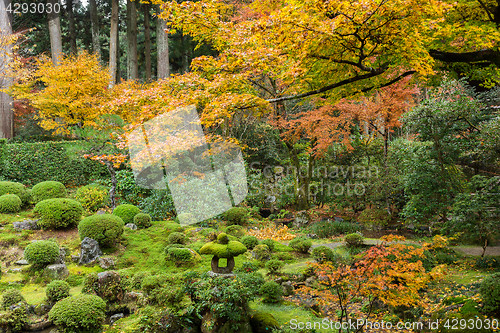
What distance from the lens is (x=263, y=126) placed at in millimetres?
13266

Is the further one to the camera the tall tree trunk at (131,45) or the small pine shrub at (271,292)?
the tall tree trunk at (131,45)

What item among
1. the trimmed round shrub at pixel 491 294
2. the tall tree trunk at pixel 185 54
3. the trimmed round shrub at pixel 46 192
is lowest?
the trimmed round shrub at pixel 491 294

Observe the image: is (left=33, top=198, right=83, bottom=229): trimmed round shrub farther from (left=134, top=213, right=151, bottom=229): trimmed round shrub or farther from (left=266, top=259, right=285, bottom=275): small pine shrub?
(left=266, top=259, right=285, bottom=275): small pine shrub

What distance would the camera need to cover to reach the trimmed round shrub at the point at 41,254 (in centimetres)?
565

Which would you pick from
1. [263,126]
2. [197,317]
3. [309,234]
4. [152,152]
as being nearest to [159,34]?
[263,126]

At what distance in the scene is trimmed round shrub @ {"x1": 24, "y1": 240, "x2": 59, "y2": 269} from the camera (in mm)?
5652

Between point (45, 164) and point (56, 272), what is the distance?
21.8 ft

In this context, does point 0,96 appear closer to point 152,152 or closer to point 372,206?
point 152,152

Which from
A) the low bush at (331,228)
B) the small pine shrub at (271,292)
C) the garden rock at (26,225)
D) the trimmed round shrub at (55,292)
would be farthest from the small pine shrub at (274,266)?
the garden rock at (26,225)

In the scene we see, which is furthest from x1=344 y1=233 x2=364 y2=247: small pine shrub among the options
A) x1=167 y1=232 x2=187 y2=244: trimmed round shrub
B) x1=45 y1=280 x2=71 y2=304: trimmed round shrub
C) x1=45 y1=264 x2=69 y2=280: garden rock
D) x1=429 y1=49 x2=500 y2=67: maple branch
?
x1=45 y1=264 x2=69 y2=280: garden rock

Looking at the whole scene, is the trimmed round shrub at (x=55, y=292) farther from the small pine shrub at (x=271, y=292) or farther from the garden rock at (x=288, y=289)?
the garden rock at (x=288, y=289)

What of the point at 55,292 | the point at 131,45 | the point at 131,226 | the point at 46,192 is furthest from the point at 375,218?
the point at 131,45

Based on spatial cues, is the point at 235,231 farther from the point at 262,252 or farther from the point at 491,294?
the point at 491,294

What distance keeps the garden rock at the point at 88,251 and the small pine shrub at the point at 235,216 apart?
4311 millimetres
